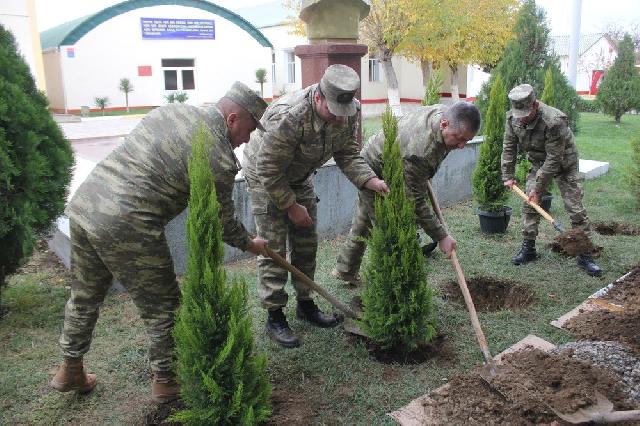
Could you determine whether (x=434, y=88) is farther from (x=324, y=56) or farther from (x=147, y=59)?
(x=147, y=59)

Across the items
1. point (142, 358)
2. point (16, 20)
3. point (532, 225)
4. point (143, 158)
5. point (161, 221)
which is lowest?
point (142, 358)

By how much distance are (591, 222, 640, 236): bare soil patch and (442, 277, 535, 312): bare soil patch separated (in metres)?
2.40

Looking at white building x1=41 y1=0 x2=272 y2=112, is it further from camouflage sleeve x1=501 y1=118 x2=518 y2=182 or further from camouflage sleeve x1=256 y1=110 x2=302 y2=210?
camouflage sleeve x1=256 y1=110 x2=302 y2=210

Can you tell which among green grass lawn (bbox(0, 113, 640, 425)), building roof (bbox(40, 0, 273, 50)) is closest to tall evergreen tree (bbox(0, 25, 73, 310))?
green grass lawn (bbox(0, 113, 640, 425))

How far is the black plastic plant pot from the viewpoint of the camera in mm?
6125

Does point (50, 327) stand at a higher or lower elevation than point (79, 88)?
lower

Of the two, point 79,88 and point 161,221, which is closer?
point 161,221

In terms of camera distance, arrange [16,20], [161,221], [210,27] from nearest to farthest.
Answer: [161,221] → [16,20] → [210,27]

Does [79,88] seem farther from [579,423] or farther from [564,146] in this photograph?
[579,423]

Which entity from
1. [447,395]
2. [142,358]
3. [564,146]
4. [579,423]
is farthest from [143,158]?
[564,146]

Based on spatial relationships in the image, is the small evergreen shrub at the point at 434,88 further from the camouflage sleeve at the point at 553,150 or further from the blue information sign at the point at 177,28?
the blue information sign at the point at 177,28

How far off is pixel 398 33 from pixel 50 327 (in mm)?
18239

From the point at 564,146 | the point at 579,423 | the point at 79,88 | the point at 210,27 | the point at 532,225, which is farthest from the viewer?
the point at 210,27

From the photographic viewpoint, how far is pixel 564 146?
4.96m
